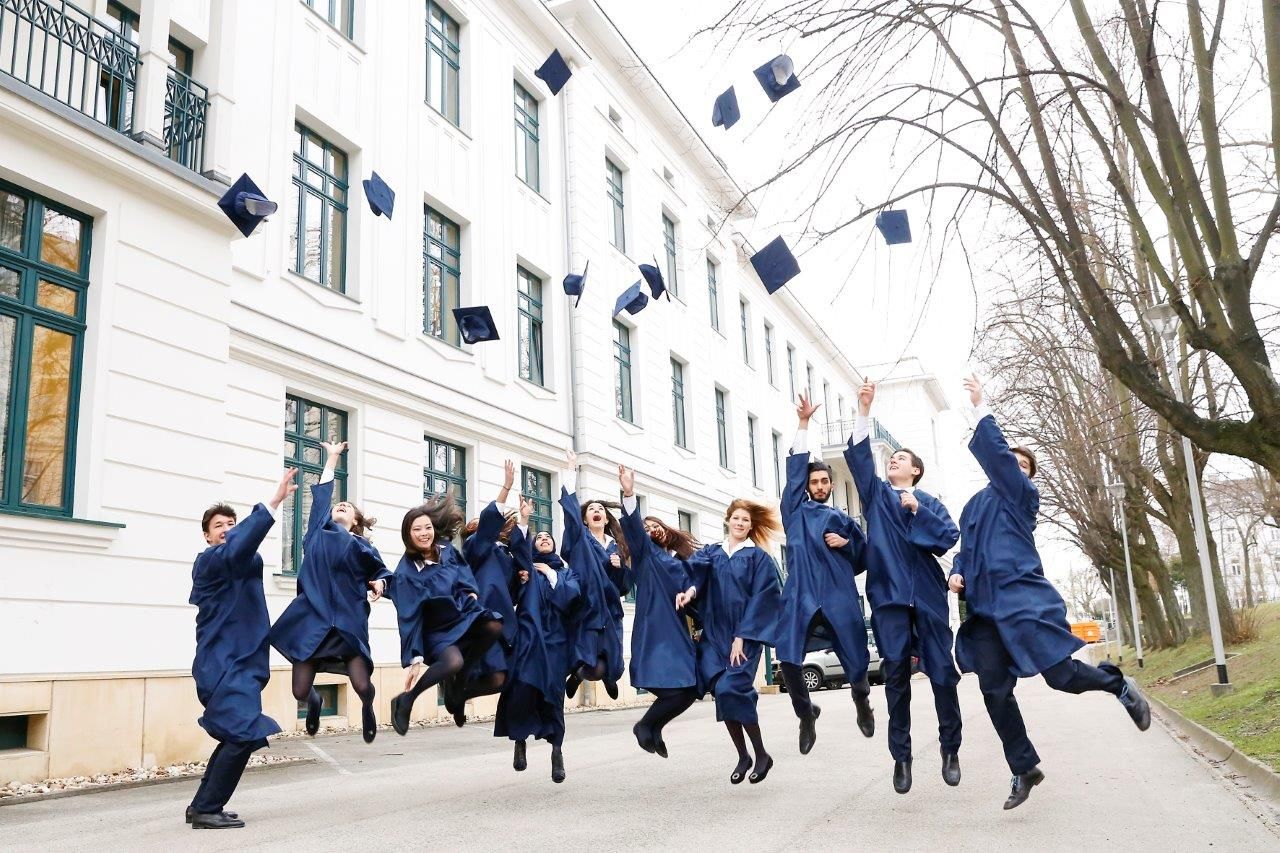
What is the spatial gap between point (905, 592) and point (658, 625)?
1.81 meters

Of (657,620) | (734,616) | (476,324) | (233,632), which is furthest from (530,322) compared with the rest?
(233,632)

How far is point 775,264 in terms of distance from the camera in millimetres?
8969

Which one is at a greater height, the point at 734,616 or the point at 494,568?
the point at 494,568

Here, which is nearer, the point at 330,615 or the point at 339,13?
the point at 330,615

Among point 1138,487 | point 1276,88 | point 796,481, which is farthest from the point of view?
point 1138,487

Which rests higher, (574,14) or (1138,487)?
(574,14)

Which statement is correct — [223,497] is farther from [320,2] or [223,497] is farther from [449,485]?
[320,2]

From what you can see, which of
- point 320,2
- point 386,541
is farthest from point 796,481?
point 320,2

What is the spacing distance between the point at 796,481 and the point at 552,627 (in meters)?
2.13

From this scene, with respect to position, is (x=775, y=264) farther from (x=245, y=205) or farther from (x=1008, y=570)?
(x=245, y=205)

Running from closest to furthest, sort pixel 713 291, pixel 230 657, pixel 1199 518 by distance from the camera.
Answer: pixel 230 657, pixel 1199 518, pixel 713 291

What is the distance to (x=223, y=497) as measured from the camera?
11.6m

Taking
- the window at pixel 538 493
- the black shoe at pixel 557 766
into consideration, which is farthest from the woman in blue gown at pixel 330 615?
the window at pixel 538 493

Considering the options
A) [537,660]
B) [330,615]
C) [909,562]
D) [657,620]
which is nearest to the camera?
[909,562]
